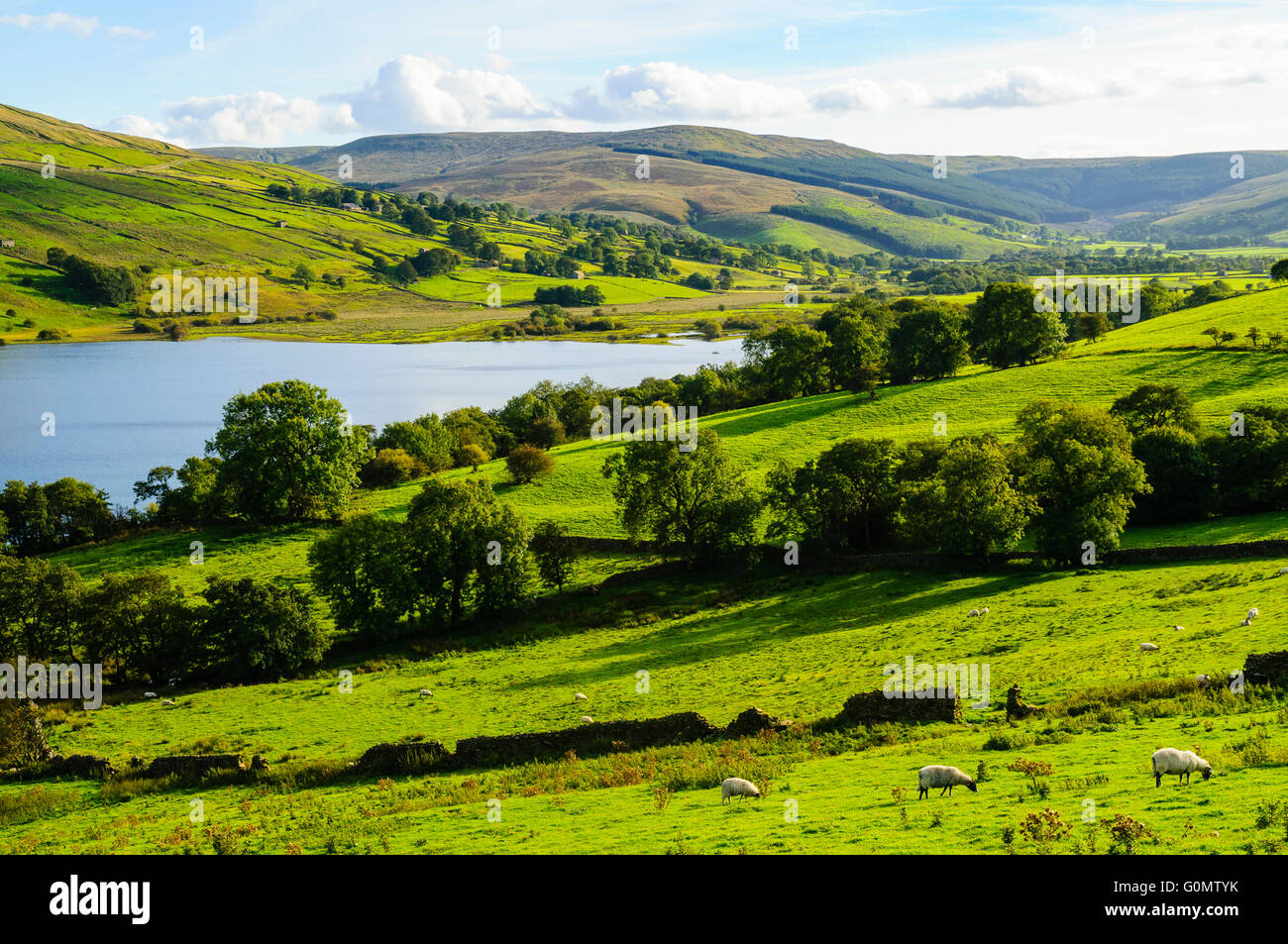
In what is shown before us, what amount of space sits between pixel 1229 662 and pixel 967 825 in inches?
529

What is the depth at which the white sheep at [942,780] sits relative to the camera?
16.2 metres

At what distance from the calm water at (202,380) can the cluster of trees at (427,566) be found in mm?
50584

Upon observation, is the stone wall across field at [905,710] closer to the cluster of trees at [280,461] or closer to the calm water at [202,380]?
the cluster of trees at [280,461]

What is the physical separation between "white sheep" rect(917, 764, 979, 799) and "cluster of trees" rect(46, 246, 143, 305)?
202m

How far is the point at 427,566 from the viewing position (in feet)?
147

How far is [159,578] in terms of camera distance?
42.1 m

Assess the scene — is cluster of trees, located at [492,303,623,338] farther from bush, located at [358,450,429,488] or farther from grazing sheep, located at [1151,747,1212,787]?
grazing sheep, located at [1151,747,1212,787]

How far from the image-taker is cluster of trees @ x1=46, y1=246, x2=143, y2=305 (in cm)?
18012

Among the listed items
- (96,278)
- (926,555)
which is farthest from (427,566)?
(96,278)

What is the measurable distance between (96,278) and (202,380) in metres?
62.6

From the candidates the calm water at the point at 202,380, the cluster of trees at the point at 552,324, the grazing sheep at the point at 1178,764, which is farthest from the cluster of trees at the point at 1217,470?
the cluster of trees at the point at 552,324

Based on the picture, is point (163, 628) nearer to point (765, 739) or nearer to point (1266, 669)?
point (765, 739)
